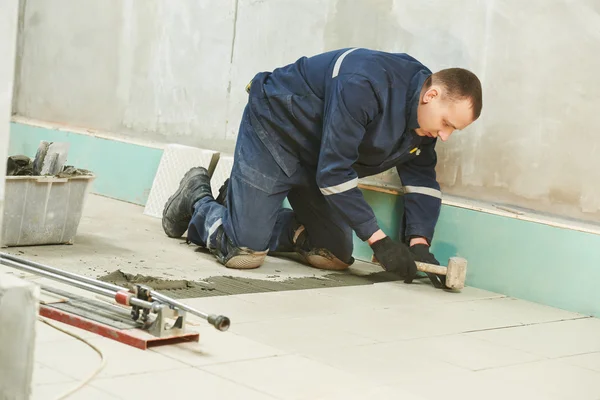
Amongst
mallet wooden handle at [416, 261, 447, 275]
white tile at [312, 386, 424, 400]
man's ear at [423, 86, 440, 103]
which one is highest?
man's ear at [423, 86, 440, 103]

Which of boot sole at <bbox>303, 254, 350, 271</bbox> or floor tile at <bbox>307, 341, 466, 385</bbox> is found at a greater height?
boot sole at <bbox>303, 254, 350, 271</bbox>

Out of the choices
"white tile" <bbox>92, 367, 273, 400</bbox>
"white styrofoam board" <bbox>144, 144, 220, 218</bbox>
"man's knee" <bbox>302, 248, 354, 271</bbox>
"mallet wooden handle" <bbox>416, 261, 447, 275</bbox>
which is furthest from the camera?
"white styrofoam board" <bbox>144, 144, 220, 218</bbox>

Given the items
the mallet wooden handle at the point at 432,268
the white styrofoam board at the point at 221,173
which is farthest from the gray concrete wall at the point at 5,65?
the white styrofoam board at the point at 221,173

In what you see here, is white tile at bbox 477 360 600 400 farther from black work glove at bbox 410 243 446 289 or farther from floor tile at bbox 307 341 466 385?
black work glove at bbox 410 243 446 289

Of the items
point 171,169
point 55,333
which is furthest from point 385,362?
point 171,169

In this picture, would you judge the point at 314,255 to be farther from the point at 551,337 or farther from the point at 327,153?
the point at 551,337

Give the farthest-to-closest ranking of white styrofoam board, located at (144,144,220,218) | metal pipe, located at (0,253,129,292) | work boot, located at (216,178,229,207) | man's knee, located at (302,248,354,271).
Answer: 1. white styrofoam board, located at (144,144,220,218)
2. work boot, located at (216,178,229,207)
3. man's knee, located at (302,248,354,271)
4. metal pipe, located at (0,253,129,292)

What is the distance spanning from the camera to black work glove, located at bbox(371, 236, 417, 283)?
3611 mm

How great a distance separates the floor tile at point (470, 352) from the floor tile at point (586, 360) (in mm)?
97

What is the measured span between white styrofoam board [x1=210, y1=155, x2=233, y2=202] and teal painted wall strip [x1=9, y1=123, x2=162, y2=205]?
57 centimetres

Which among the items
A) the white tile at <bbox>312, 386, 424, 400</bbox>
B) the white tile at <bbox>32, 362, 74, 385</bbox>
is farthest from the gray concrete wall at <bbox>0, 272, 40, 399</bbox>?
the white tile at <bbox>312, 386, 424, 400</bbox>

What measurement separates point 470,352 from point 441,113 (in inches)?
40.3

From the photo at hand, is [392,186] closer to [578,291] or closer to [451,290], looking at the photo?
[451,290]

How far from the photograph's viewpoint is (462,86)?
11.3 feet
